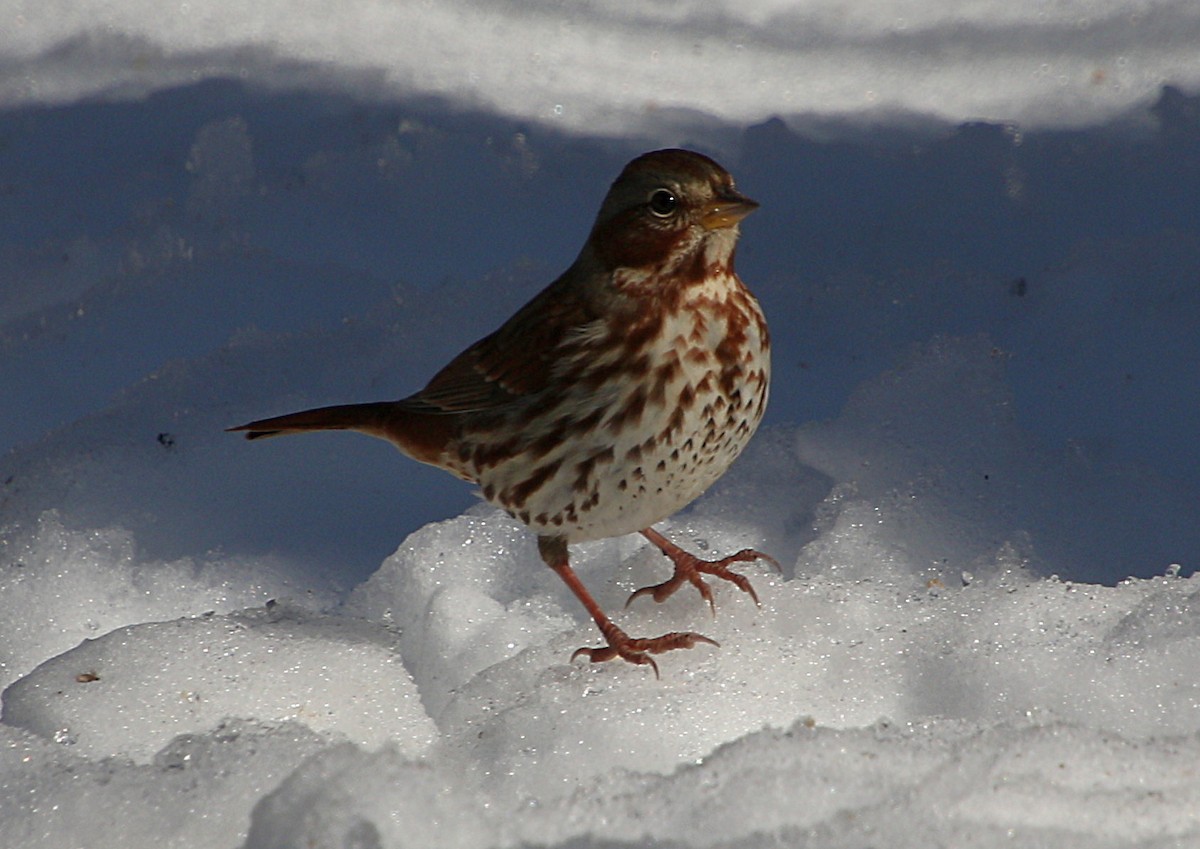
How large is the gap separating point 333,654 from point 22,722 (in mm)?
676

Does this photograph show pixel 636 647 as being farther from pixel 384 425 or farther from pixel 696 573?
pixel 384 425

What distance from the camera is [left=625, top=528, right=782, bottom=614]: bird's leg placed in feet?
11.4

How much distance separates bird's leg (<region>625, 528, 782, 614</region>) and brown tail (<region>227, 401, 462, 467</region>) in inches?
22.5

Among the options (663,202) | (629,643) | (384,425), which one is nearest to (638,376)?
(663,202)

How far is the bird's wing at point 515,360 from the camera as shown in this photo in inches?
133

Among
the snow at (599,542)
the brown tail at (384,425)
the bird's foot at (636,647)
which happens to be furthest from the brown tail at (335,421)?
the bird's foot at (636,647)

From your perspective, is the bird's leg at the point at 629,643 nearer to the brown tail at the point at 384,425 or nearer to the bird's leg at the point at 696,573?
the bird's leg at the point at 696,573

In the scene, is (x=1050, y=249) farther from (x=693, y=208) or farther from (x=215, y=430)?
(x=215, y=430)

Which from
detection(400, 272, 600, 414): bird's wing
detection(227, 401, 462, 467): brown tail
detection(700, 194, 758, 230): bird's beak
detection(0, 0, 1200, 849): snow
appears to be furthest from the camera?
detection(227, 401, 462, 467): brown tail

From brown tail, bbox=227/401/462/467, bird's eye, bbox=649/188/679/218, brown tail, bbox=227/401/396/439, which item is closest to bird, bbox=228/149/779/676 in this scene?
bird's eye, bbox=649/188/679/218

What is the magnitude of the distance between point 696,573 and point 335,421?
3.23ft

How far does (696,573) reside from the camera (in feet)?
11.6

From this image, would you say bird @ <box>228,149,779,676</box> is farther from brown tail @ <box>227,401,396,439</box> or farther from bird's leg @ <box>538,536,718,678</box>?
brown tail @ <box>227,401,396,439</box>

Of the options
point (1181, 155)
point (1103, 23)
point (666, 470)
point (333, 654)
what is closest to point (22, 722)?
point (333, 654)
